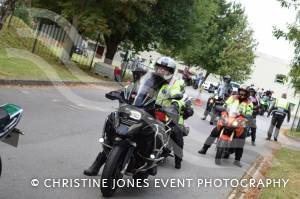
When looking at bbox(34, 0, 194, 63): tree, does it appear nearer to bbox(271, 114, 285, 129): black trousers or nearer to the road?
bbox(271, 114, 285, 129): black trousers

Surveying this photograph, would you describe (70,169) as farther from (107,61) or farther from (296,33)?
(107,61)

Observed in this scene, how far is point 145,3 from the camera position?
26.5m

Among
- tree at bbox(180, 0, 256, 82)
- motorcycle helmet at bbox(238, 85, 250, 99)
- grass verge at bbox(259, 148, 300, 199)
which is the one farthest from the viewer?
tree at bbox(180, 0, 256, 82)

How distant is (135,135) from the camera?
651 centimetres

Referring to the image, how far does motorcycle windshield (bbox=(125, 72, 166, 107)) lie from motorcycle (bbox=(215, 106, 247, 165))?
15.0 ft

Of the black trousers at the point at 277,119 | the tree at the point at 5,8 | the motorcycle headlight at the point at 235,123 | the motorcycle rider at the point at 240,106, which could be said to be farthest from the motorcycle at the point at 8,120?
the black trousers at the point at 277,119

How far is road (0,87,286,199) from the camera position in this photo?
259 inches

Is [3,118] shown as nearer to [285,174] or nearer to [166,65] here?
[166,65]

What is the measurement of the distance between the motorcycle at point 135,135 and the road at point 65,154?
41 cm

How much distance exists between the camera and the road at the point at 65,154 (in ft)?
21.6

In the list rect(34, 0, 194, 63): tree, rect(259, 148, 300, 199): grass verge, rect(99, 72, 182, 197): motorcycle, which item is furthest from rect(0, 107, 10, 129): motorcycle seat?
rect(34, 0, 194, 63): tree

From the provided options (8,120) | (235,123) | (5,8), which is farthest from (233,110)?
(5,8)

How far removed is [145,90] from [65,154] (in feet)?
8.14

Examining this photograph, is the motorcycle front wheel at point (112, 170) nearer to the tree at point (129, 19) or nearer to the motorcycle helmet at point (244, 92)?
the motorcycle helmet at point (244, 92)
